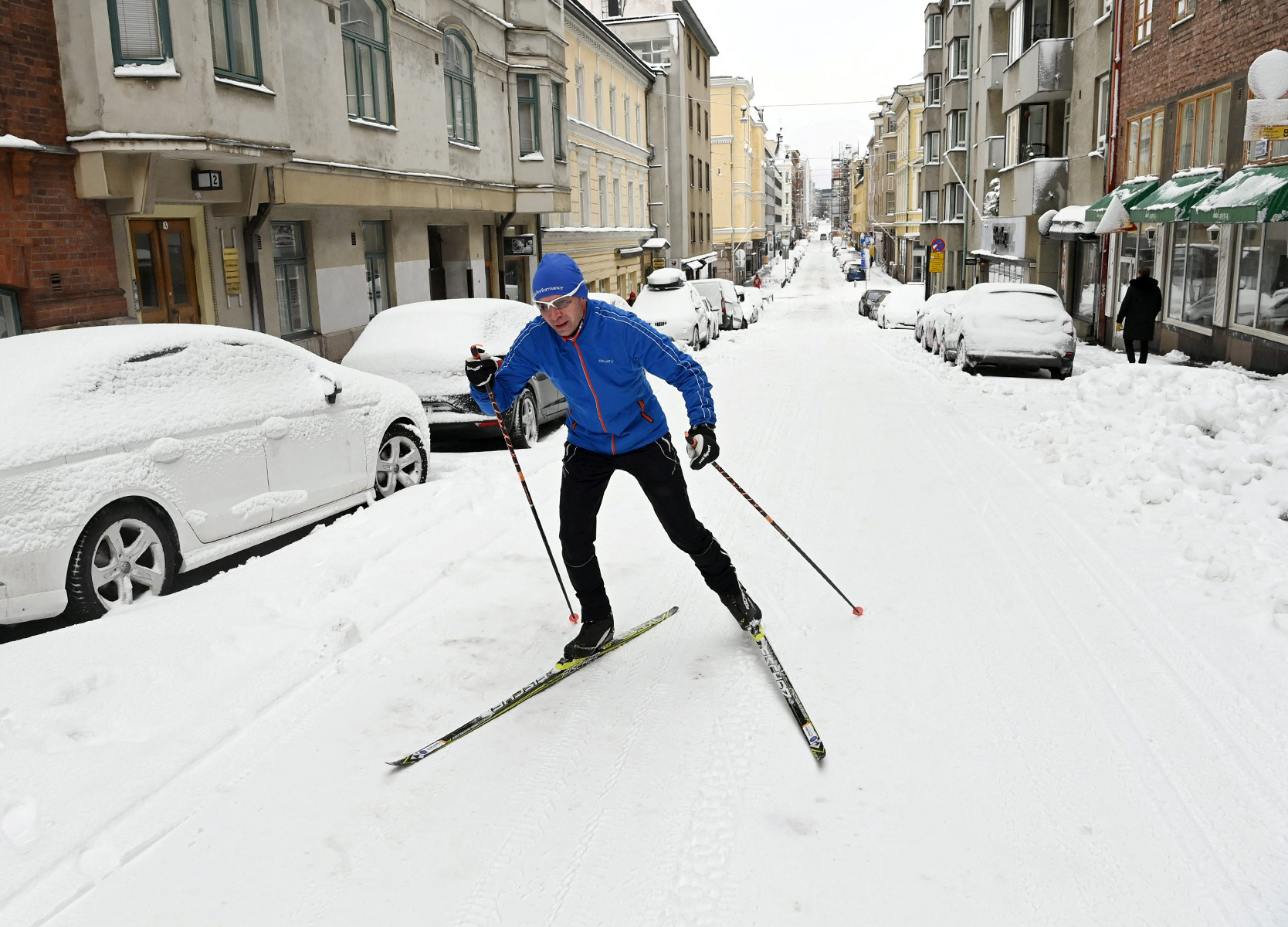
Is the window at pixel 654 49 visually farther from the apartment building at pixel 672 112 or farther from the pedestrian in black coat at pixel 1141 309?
the pedestrian in black coat at pixel 1141 309

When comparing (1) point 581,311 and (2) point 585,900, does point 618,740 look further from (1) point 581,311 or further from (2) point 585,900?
(1) point 581,311

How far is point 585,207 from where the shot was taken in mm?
33969

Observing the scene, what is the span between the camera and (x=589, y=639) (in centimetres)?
490

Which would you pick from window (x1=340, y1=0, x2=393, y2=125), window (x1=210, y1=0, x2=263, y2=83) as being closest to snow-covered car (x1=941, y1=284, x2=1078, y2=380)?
window (x1=340, y1=0, x2=393, y2=125)

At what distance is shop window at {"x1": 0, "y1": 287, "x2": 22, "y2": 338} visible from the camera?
35.1 feet

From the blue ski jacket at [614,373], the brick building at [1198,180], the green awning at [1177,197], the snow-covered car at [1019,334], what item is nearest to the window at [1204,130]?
the brick building at [1198,180]

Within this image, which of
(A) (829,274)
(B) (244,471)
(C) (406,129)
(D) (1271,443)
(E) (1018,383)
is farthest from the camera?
(A) (829,274)

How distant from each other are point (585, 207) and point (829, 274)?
226 ft

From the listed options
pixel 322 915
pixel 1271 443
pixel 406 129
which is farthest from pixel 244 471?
pixel 406 129

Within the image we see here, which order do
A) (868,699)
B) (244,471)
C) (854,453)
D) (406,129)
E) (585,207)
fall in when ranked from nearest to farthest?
(868,699), (244,471), (854,453), (406,129), (585,207)

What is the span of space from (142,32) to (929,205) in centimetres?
5260

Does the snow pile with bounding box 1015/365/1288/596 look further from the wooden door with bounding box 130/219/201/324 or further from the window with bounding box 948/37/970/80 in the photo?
the window with bounding box 948/37/970/80

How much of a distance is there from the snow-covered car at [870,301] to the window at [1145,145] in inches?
693

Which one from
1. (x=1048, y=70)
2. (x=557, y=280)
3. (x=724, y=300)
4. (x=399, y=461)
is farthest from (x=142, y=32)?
(x=1048, y=70)
